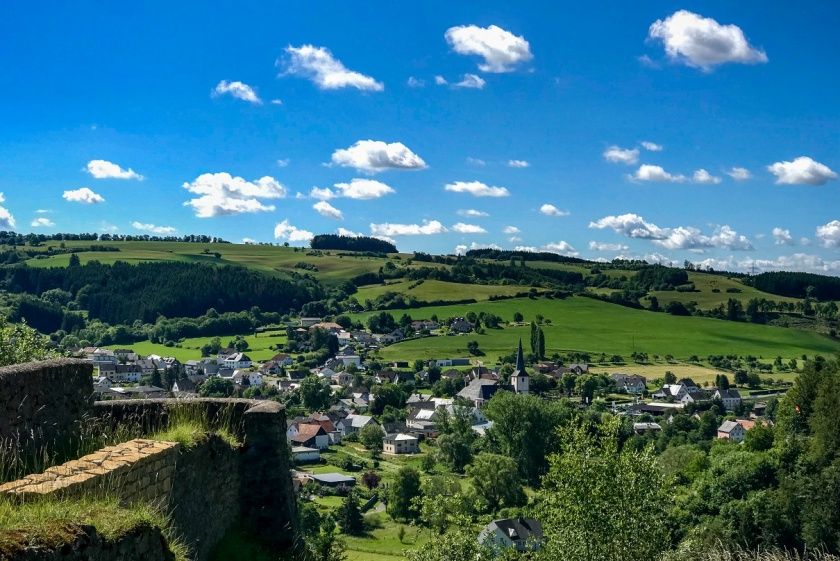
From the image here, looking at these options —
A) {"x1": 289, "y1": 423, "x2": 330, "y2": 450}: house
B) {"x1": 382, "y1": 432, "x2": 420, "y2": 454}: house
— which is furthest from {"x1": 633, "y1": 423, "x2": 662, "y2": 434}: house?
{"x1": 289, "y1": 423, "x2": 330, "y2": 450}: house

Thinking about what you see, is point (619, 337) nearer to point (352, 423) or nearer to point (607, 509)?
point (352, 423)

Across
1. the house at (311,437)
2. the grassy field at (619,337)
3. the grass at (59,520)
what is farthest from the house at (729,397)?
the grass at (59,520)

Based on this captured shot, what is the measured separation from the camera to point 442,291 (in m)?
187

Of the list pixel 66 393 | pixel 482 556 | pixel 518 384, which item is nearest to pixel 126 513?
pixel 66 393

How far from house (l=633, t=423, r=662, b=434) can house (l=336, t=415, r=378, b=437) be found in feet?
116

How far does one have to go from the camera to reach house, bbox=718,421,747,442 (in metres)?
88.6

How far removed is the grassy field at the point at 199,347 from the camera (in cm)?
14738

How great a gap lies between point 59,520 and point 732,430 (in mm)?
94463

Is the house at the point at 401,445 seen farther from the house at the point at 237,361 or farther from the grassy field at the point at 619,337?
the house at the point at 237,361

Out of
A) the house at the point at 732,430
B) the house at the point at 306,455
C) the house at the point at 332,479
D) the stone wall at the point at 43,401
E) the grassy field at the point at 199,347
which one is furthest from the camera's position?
the grassy field at the point at 199,347

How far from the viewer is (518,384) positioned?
12275 centimetres

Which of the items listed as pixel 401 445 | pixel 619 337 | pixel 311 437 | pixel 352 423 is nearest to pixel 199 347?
pixel 352 423

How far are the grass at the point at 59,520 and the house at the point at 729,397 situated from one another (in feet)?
370

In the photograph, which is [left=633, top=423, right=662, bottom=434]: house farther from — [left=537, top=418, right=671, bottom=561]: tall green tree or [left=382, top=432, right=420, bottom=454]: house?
[left=537, top=418, right=671, bottom=561]: tall green tree
